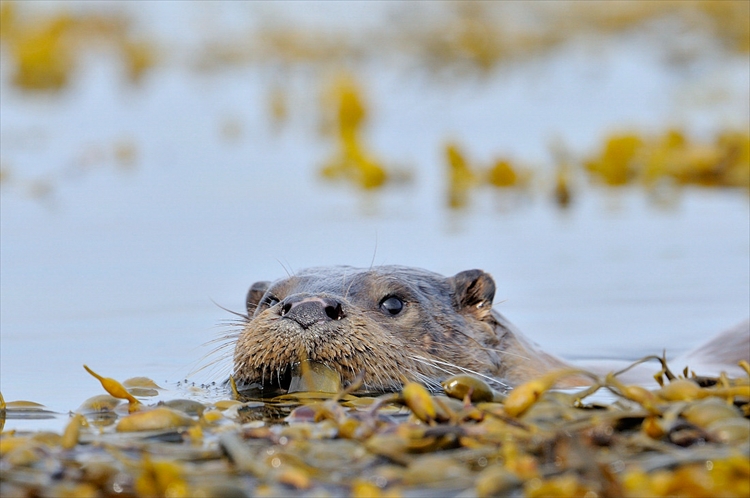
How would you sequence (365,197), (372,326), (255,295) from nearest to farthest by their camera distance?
(372,326) < (255,295) < (365,197)

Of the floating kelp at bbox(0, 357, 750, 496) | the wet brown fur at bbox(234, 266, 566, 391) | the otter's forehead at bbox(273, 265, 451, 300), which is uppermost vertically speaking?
the otter's forehead at bbox(273, 265, 451, 300)

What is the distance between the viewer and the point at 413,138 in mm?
14406

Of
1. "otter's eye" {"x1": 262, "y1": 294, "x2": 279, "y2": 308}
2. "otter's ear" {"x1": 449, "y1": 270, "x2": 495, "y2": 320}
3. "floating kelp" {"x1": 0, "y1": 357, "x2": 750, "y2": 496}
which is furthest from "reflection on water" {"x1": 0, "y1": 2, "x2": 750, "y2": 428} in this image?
"floating kelp" {"x1": 0, "y1": 357, "x2": 750, "y2": 496}

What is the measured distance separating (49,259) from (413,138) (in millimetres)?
6106

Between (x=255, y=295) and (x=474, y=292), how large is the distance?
103cm

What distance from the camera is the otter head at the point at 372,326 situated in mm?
4805

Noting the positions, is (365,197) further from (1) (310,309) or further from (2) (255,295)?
(1) (310,309)

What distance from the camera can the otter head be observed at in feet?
15.8

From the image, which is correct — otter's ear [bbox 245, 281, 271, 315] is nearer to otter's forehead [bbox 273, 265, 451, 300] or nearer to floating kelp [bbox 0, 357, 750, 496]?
otter's forehead [bbox 273, 265, 451, 300]

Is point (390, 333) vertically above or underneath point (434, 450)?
above

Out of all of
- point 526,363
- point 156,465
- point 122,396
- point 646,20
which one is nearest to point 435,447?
point 156,465

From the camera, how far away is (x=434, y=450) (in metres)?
3.58

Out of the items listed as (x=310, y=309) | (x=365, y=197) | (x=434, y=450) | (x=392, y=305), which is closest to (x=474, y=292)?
(x=392, y=305)

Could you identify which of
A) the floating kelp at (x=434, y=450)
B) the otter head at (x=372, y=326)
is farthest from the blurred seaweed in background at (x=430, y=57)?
the floating kelp at (x=434, y=450)
